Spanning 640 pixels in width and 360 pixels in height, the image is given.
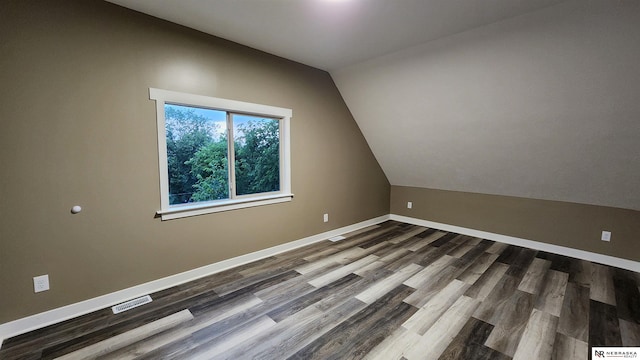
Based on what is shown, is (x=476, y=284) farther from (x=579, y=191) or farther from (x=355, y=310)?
(x=579, y=191)

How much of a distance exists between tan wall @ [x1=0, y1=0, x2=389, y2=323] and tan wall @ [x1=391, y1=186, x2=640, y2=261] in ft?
10.9

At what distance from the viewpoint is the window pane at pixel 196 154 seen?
2.66 m

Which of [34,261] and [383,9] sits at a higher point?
[383,9]

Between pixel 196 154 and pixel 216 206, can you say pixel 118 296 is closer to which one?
pixel 216 206

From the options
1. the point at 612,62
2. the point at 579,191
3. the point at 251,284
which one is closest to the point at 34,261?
the point at 251,284

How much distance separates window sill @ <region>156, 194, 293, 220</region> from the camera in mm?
2580

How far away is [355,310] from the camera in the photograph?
2.24m

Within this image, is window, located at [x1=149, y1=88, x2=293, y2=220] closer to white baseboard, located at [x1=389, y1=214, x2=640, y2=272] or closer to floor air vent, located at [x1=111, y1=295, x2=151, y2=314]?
floor air vent, located at [x1=111, y1=295, x2=151, y2=314]

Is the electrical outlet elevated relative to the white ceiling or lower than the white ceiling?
lower

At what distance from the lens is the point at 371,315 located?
217 centimetres

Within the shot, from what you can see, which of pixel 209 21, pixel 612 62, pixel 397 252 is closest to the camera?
pixel 612 62

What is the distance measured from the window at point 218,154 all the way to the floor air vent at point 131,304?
2.43ft

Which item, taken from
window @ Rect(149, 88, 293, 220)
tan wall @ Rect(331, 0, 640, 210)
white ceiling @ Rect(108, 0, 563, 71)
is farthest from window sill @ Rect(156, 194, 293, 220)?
tan wall @ Rect(331, 0, 640, 210)

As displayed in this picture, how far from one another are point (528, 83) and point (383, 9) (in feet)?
5.40
